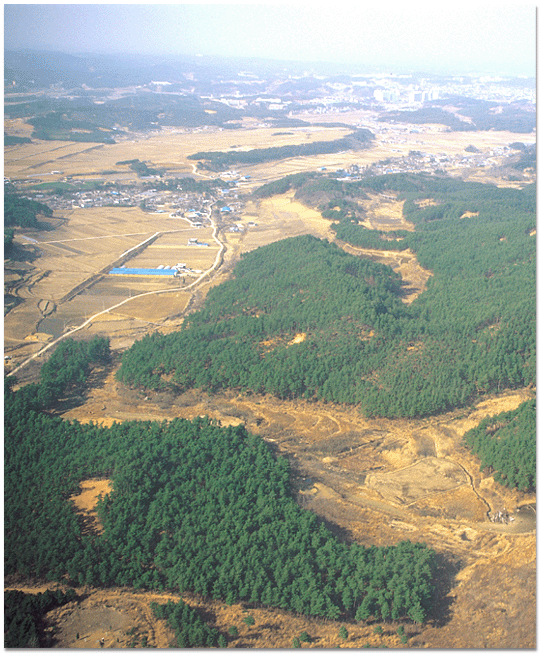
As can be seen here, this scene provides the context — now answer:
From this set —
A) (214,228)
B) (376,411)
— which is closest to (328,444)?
(376,411)

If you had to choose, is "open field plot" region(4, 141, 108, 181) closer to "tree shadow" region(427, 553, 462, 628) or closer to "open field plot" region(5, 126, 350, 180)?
"open field plot" region(5, 126, 350, 180)

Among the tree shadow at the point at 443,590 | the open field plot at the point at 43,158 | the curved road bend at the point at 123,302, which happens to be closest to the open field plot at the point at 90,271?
the curved road bend at the point at 123,302

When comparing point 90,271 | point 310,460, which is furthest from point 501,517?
point 90,271

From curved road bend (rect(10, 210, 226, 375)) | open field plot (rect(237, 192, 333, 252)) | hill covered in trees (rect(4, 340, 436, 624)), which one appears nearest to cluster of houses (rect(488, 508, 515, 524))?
hill covered in trees (rect(4, 340, 436, 624))

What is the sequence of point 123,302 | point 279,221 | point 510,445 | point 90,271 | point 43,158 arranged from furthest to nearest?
point 43,158
point 279,221
point 90,271
point 123,302
point 510,445

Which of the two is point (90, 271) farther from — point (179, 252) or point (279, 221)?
point (279, 221)

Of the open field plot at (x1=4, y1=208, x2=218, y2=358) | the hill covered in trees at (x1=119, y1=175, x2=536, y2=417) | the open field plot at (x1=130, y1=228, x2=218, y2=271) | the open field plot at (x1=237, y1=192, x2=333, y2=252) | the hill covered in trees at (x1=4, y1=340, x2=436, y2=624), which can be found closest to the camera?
the hill covered in trees at (x1=4, y1=340, x2=436, y2=624)

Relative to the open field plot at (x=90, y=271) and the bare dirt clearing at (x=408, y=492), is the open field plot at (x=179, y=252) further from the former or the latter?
the bare dirt clearing at (x=408, y=492)
